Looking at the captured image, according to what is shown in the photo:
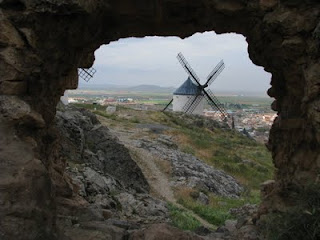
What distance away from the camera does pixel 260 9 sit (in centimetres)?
1017

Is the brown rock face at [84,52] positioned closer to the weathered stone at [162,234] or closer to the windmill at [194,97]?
the weathered stone at [162,234]

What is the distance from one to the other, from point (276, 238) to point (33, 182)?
205 inches

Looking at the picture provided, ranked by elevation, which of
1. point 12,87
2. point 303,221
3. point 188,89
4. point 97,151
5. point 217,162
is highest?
point 188,89

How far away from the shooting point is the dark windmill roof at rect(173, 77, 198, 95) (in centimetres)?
6406

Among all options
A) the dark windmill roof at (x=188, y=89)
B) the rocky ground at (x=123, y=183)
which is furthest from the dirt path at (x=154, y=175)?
the dark windmill roof at (x=188, y=89)

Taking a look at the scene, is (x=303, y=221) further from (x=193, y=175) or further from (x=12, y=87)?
(x=193, y=175)

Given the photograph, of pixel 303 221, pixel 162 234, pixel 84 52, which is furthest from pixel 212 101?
pixel 303 221

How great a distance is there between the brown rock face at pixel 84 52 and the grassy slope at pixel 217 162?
6272mm

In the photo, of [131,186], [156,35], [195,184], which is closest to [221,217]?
[131,186]

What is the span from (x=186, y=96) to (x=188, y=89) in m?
1.44

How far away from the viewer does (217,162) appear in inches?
1417

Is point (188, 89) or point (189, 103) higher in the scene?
point (188, 89)

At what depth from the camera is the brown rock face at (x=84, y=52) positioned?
8.75 metres

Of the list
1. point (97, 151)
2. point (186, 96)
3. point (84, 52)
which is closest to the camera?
point (84, 52)
